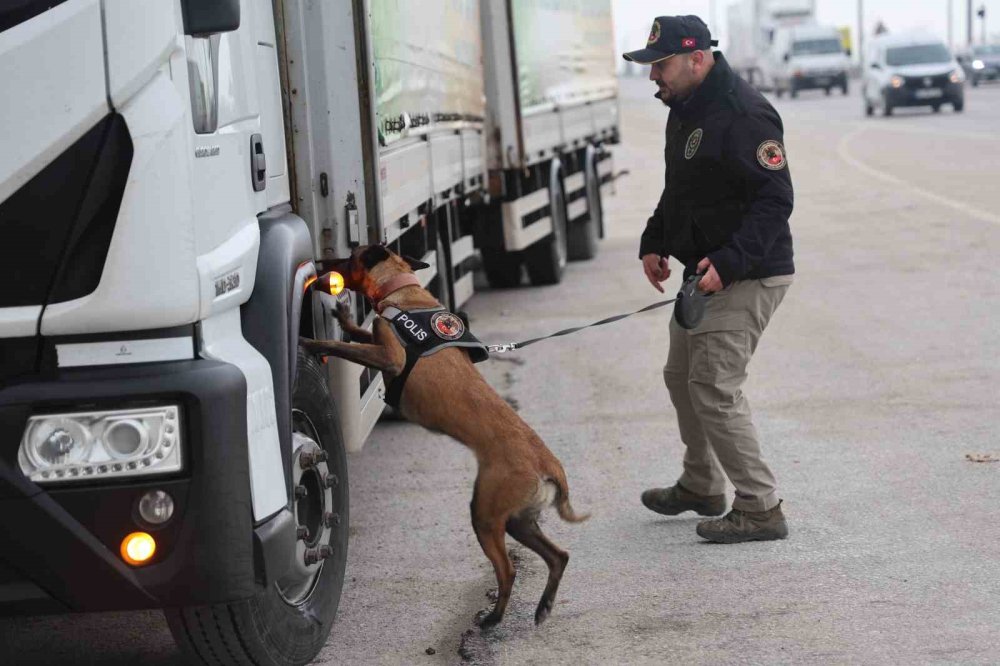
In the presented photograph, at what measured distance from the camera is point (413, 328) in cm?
492

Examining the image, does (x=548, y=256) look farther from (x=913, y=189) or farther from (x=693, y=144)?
(x=913, y=189)

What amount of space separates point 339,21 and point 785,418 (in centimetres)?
386

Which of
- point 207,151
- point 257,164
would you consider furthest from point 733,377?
point 207,151

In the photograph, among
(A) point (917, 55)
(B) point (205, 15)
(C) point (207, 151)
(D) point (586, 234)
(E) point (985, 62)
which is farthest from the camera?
(E) point (985, 62)

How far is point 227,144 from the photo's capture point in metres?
3.94

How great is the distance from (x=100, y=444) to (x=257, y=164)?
1.11 metres

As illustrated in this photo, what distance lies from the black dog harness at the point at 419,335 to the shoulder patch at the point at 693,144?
1207mm

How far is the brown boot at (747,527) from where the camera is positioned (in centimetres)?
567

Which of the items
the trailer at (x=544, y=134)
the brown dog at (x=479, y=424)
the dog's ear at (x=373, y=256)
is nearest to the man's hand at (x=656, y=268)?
the brown dog at (x=479, y=424)

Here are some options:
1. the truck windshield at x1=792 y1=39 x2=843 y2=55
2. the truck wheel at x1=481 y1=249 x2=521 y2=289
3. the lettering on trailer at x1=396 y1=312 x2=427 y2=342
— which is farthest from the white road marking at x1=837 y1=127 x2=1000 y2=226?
the truck windshield at x1=792 y1=39 x2=843 y2=55

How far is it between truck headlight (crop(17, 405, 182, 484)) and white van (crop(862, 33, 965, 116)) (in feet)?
118

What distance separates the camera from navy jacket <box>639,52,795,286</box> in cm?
540

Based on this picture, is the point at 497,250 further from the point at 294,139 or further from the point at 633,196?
the point at 633,196

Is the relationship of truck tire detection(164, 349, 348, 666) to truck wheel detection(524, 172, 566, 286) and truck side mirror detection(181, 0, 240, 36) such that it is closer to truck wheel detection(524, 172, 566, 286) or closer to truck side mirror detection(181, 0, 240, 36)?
truck side mirror detection(181, 0, 240, 36)
